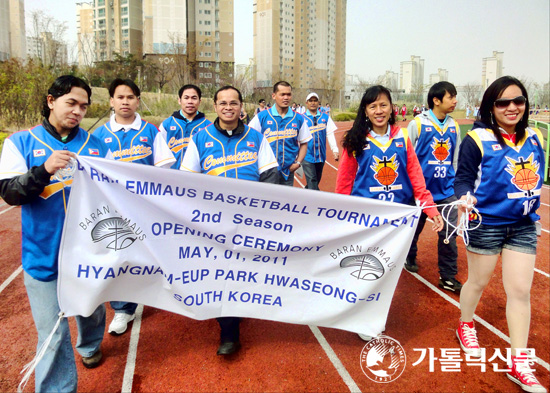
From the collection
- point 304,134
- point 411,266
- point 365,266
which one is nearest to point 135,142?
point 365,266

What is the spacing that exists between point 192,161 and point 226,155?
0.95ft

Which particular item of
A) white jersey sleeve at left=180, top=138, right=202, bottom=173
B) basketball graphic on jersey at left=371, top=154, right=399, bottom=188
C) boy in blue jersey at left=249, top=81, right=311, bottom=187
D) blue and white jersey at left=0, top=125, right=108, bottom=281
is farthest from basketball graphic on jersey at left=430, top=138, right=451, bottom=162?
blue and white jersey at left=0, top=125, right=108, bottom=281

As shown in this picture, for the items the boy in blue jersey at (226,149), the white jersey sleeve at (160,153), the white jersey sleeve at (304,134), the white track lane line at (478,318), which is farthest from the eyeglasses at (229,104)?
the white track lane line at (478,318)

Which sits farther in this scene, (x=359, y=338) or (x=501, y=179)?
(x=359, y=338)

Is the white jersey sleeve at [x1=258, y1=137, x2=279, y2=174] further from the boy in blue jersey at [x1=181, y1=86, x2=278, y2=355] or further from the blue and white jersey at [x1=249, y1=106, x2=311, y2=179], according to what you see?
the blue and white jersey at [x1=249, y1=106, x2=311, y2=179]

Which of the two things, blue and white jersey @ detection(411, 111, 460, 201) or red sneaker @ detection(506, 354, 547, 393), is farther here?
blue and white jersey @ detection(411, 111, 460, 201)

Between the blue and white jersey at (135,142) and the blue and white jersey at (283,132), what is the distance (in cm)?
218

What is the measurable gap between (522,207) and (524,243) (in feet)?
0.86

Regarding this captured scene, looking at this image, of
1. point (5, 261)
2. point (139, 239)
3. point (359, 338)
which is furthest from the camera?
point (5, 261)

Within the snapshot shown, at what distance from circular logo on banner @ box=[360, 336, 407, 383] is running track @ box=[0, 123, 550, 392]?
60 mm

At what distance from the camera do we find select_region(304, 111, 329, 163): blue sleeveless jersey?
24.1 feet

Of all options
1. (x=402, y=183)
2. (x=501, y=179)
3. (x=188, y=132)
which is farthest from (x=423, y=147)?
(x=188, y=132)

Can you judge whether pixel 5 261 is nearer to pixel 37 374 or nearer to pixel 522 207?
pixel 37 374

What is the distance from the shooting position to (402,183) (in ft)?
11.9
